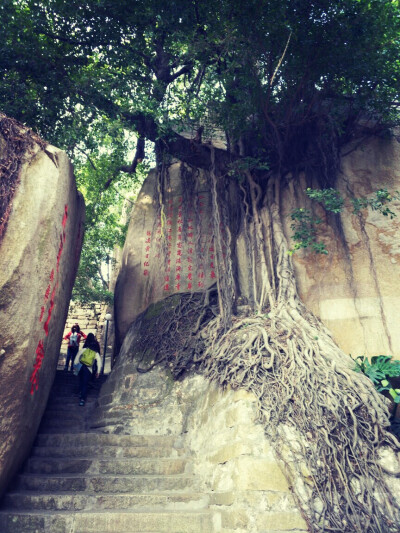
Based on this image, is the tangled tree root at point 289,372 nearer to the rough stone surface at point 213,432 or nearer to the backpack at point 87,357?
the rough stone surface at point 213,432

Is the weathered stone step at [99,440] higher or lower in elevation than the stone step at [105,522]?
higher

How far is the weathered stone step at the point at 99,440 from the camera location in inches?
168

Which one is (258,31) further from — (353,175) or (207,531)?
(207,531)

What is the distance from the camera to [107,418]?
488 cm

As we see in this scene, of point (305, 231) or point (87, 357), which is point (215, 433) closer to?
point (87, 357)

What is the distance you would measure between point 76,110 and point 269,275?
358 cm

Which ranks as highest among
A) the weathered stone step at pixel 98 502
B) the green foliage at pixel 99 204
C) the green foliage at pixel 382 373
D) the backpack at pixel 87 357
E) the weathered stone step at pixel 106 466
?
the green foliage at pixel 99 204

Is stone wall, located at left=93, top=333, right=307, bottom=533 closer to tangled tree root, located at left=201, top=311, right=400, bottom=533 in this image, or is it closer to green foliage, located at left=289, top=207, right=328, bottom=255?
tangled tree root, located at left=201, top=311, right=400, bottom=533

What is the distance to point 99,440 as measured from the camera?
168 inches

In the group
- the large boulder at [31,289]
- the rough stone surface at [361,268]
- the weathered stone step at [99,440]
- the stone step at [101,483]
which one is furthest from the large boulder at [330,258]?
the stone step at [101,483]

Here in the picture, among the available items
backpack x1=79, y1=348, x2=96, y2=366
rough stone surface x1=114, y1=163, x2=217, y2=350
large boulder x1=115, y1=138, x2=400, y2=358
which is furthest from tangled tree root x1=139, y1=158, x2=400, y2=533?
backpack x1=79, y1=348, x2=96, y2=366

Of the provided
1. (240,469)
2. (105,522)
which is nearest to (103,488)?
(105,522)

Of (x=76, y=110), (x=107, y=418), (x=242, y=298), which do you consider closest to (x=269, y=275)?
(x=242, y=298)

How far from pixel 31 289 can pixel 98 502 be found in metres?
1.84
